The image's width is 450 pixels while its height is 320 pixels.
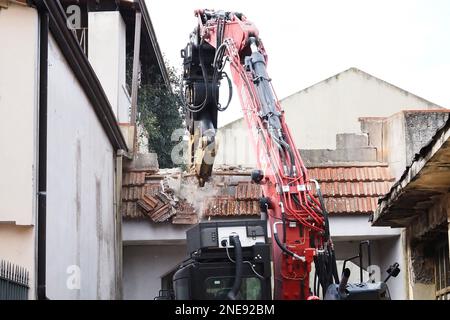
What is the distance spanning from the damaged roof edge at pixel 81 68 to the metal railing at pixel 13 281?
341 centimetres

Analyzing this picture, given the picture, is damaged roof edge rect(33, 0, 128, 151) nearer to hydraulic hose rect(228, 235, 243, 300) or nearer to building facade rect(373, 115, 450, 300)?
hydraulic hose rect(228, 235, 243, 300)

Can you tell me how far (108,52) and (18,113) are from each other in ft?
30.7

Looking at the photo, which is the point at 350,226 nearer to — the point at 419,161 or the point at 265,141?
the point at 265,141

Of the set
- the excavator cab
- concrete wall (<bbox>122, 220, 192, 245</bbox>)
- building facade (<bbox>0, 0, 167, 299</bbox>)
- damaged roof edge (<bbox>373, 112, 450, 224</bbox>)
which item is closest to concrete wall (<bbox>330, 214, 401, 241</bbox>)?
concrete wall (<bbox>122, 220, 192, 245</bbox>)

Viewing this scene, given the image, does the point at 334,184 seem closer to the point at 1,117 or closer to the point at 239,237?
the point at 239,237

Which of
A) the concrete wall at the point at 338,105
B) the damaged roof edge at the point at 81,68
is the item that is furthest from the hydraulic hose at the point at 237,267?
the concrete wall at the point at 338,105

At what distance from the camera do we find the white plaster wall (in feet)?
36.6

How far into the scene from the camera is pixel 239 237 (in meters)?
11.8

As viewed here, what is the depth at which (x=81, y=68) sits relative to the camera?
14.7 m

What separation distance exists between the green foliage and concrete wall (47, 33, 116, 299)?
9879mm

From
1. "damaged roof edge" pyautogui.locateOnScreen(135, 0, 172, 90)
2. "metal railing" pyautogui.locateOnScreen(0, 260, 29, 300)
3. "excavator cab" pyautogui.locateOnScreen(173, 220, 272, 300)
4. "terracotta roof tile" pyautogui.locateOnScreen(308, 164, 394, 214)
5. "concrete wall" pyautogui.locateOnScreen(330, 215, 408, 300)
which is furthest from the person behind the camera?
"damaged roof edge" pyautogui.locateOnScreen(135, 0, 172, 90)

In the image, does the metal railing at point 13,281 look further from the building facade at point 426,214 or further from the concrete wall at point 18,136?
the building facade at point 426,214
